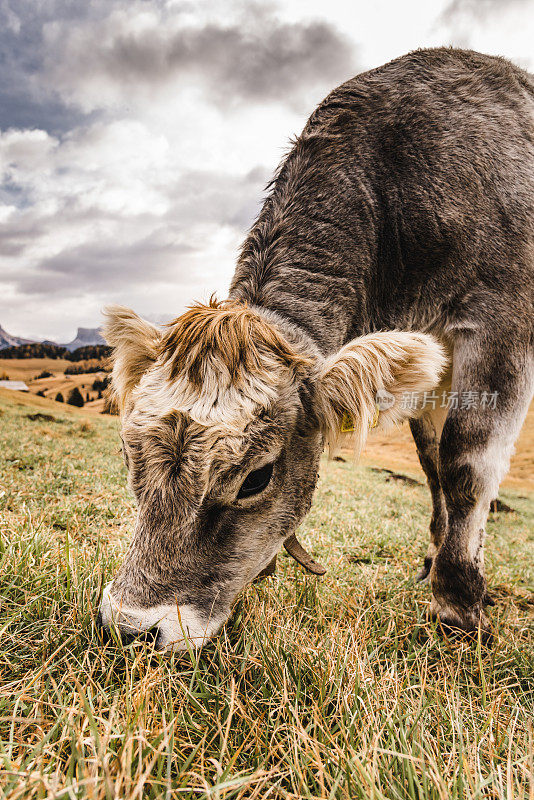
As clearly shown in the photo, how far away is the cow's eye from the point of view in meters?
2.23

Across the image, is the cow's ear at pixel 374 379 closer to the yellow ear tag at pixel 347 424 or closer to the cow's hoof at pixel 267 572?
the yellow ear tag at pixel 347 424

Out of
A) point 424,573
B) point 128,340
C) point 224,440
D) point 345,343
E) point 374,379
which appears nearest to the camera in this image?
point 224,440

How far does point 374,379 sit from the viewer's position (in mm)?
2385

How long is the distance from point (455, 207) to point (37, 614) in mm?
3216

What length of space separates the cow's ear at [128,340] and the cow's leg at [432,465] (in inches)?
105

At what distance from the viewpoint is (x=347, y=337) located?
10.1ft

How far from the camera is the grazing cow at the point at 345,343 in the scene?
2.05 meters

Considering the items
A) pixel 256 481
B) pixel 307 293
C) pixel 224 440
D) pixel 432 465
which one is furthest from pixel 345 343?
pixel 432 465

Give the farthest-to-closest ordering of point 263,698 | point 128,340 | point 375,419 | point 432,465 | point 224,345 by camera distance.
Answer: point 432,465
point 128,340
point 375,419
point 224,345
point 263,698

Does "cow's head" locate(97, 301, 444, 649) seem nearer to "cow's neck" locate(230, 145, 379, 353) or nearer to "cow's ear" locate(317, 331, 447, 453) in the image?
"cow's ear" locate(317, 331, 447, 453)

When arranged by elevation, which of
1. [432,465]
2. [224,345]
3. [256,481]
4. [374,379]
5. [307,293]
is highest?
[307,293]

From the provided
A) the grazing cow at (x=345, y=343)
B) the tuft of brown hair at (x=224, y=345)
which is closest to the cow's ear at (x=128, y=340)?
the grazing cow at (x=345, y=343)

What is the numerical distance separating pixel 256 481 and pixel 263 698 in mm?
883

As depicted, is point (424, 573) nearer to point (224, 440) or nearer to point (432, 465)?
point (432, 465)
